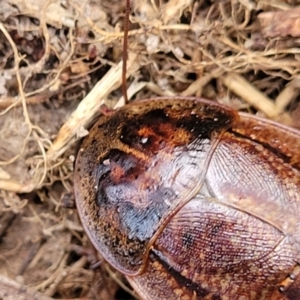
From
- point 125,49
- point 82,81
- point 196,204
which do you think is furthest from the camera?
point 82,81

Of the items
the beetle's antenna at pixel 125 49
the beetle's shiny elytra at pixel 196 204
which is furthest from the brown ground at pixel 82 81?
the beetle's shiny elytra at pixel 196 204

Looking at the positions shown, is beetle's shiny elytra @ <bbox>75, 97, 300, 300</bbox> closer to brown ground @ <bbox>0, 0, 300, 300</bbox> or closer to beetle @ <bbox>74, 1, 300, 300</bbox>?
beetle @ <bbox>74, 1, 300, 300</bbox>

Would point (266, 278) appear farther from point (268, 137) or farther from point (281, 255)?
point (268, 137)

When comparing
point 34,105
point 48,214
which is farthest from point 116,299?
point 34,105

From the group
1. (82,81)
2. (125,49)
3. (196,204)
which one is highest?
(125,49)

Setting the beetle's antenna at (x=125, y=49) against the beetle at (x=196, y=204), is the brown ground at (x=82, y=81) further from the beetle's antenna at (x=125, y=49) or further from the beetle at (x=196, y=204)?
the beetle at (x=196, y=204)

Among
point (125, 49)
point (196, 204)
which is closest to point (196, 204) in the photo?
point (196, 204)

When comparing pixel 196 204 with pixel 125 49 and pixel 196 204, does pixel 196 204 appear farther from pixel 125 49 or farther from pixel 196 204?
pixel 125 49

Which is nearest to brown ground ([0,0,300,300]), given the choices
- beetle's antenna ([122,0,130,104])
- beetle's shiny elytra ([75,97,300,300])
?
beetle's antenna ([122,0,130,104])
